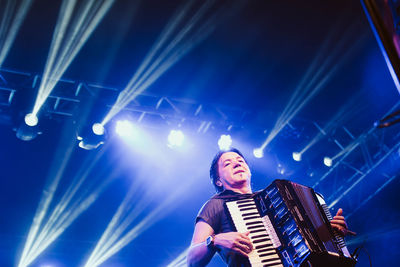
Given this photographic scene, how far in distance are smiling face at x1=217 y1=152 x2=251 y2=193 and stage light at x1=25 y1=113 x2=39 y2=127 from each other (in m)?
3.67

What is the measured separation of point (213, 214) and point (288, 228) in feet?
2.06

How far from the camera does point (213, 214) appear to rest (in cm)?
283

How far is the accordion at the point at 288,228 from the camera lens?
233 centimetres

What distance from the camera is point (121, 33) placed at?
564 centimetres

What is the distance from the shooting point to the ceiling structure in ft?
18.6

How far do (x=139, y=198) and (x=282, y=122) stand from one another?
3.97 meters

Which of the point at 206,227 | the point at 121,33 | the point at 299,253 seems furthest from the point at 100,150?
the point at 299,253

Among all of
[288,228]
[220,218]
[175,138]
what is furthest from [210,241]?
[175,138]

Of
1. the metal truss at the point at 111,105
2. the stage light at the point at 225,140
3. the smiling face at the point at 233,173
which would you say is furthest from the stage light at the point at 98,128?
the smiling face at the point at 233,173

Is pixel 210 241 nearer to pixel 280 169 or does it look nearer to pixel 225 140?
pixel 225 140

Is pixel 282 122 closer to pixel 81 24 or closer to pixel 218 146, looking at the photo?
pixel 218 146

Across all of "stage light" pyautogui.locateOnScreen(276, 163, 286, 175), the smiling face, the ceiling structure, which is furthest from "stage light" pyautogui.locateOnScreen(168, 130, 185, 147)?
the smiling face

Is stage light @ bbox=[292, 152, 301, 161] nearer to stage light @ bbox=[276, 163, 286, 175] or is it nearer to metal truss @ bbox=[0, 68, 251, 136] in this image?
stage light @ bbox=[276, 163, 286, 175]

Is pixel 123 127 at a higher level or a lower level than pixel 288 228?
higher
